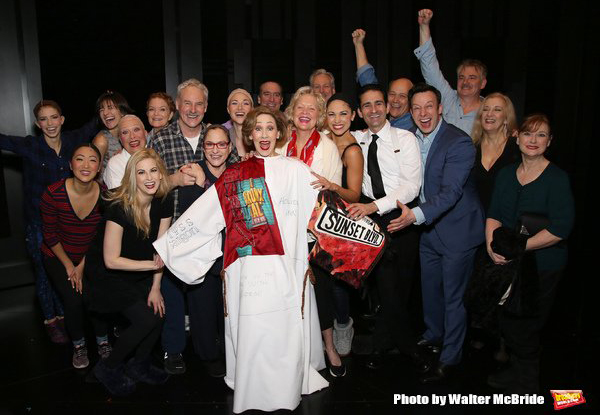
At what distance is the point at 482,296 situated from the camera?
8.67 ft

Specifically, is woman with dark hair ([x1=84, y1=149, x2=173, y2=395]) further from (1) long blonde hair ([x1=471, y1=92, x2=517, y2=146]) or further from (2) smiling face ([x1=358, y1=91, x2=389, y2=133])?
(1) long blonde hair ([x1=471, y1=92, x2=517, y2=146])

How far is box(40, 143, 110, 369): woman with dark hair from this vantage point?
9.60 feet

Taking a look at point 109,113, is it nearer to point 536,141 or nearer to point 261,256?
point 261,256

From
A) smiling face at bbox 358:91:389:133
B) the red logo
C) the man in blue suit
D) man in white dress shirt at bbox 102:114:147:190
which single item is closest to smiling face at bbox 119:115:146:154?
man in white dress shirt at bbox 102:114:147:190

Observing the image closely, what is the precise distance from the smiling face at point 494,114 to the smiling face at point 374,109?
0.68 m

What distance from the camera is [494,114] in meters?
2.97

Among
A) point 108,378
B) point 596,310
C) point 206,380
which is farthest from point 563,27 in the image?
point 108,378

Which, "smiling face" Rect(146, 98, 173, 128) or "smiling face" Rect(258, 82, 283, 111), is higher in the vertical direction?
"smiling face" Rect(258, 82, 283, 111)

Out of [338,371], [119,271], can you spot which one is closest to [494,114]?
[338,371]

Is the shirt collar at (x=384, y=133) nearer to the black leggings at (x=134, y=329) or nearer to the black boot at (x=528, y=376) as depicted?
the black boot at (x=528, y=376)

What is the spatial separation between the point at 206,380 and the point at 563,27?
475 cm

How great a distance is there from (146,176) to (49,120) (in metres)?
1.35

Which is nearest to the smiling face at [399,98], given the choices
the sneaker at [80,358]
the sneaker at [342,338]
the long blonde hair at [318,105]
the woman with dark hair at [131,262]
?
the long blonde hair at [318,105]

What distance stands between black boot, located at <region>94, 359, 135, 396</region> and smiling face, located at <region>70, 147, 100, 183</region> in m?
1.10
